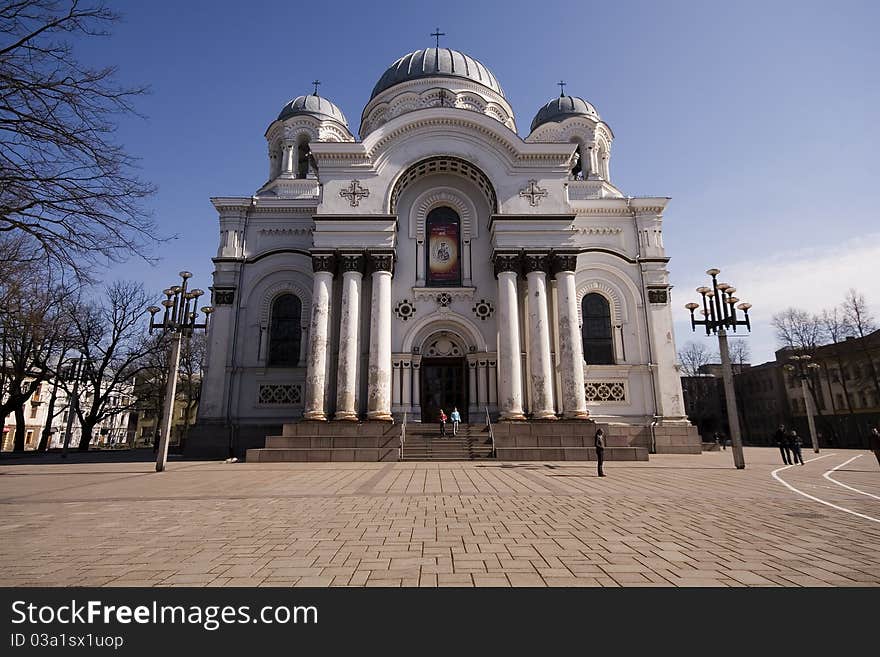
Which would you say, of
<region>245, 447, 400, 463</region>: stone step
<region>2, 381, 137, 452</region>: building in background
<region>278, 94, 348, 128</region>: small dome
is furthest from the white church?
<region>2, 381, 137, 452</region>: building in background

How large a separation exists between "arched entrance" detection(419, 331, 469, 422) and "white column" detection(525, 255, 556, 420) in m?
3.57

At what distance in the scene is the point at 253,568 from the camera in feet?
13.4

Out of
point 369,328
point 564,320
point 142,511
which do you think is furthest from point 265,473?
point 564,320

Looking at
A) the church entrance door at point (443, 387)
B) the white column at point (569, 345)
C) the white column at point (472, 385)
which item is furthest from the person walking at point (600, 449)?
the church entrance door at point (443, 387)

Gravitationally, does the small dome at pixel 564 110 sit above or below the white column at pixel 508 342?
above

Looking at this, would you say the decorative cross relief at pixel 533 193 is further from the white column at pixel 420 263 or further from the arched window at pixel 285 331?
the arched window at pixel 285 331

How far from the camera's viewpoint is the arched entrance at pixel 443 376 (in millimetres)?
21969

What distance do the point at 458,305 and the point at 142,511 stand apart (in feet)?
54.4

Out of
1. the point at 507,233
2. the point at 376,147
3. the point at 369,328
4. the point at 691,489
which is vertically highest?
the point at 376,147

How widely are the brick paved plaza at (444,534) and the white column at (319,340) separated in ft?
29.4

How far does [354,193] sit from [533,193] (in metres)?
8.49

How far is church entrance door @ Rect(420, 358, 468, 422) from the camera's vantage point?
21938 mm

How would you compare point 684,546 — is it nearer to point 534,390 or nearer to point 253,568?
point 253,568
